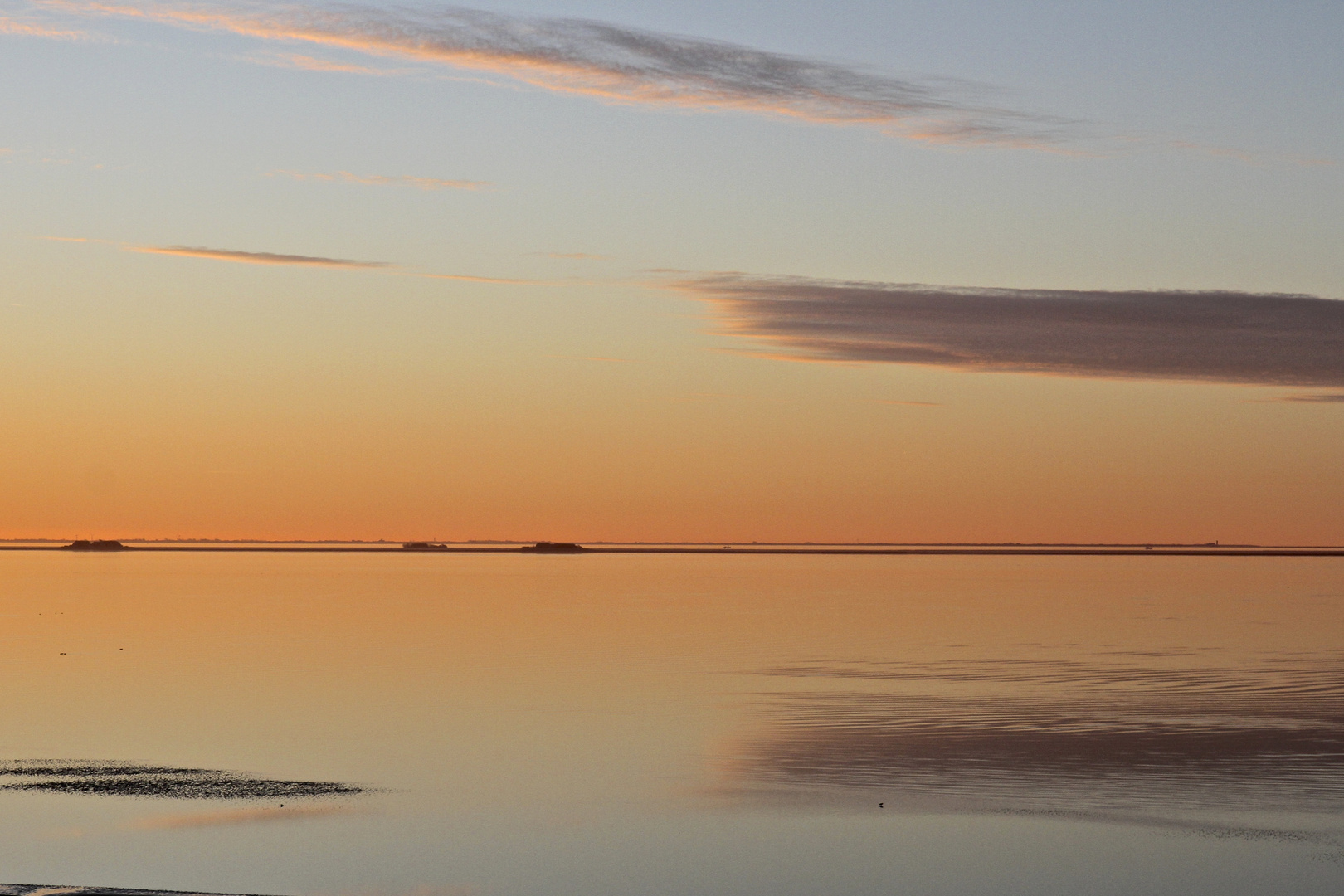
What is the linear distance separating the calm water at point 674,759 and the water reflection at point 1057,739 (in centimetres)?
13

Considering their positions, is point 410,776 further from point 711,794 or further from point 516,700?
point 516,700

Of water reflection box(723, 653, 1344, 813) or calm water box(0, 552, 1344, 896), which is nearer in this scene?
calm water box(0, 552, 1344, 896)

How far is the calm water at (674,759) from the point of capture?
22.6 metres

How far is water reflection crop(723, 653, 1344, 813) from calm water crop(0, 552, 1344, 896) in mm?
131

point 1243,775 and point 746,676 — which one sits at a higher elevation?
point 746,676

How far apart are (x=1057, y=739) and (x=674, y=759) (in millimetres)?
8596

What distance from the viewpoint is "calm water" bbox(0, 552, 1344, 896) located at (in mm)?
22625

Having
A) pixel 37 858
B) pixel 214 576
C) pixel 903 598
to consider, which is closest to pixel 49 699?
pixel 37 858

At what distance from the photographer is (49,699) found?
40.7 metres

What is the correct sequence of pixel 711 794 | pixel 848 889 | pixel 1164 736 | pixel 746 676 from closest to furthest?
pixel 848 889
pixel 711 794
pixel 1164 736
pixel 746 676

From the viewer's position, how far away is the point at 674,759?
32125mm

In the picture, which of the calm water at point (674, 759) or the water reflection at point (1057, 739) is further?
the water reflection at point (1057, 739)

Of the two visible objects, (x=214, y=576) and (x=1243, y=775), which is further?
(x=214, y=576)

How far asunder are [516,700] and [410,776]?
11.4 metres
